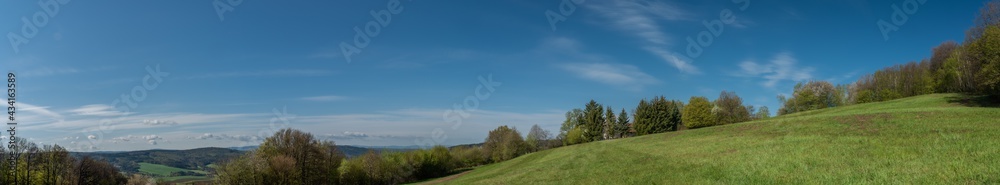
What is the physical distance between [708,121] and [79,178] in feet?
383

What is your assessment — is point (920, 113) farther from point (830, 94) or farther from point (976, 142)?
point (830, 94)

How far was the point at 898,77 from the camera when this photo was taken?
96.4 m

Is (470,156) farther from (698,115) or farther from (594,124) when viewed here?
(698,115)

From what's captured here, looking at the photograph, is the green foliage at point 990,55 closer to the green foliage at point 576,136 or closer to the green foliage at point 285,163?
the green foliage at point 576,136

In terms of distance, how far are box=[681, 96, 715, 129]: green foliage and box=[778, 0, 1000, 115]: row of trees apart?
3456 centimetres

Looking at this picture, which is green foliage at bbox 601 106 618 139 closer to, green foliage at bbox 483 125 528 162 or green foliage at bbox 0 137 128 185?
green foliage at bbox 483 125 528 162

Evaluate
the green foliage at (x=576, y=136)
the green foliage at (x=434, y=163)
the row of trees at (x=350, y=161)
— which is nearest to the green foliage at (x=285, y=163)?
the row of trees at (x=350, y=161)

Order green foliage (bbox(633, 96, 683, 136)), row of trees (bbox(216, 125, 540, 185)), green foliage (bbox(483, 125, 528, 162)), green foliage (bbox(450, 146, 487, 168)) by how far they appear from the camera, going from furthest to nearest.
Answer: green foliage (bbox(450, 146, 487, 168)) < green foliage (bbox(483, 125, 528, 162)) < green foliage (bbox(633, 96, 683, 136)) < row of trees (bbox(216, 125, 540, 185))

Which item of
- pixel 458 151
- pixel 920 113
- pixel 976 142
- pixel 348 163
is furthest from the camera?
pixel 458 151

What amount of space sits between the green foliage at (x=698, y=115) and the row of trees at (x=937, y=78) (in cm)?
3456

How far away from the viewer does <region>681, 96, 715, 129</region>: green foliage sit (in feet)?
272

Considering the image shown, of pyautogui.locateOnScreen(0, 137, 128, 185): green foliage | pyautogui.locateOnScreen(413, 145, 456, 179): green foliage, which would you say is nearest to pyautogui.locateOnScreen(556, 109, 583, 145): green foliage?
pyautogui.locateOnScreen(413, 145, 456, 179): green foliage

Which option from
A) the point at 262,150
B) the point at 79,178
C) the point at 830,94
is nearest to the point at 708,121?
the point at 830,94

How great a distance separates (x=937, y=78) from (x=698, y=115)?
42331mm
